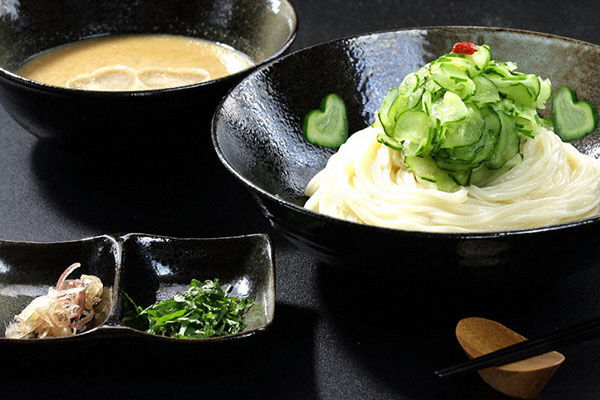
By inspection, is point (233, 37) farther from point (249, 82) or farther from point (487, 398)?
point (487, 398)

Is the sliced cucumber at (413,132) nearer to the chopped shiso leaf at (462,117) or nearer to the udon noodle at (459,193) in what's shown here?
the chopped shiso leaf at (462,117)

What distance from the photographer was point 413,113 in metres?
3.01

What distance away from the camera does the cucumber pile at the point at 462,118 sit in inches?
115

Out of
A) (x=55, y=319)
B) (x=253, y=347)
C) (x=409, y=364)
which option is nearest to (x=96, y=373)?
(x=55, y=319)

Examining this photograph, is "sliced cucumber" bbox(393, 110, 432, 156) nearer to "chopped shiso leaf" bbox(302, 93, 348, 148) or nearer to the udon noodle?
the udon noodle

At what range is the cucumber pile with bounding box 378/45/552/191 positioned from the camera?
2930 mm

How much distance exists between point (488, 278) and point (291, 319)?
2.34 feet

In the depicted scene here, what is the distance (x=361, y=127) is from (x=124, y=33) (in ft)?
5.52

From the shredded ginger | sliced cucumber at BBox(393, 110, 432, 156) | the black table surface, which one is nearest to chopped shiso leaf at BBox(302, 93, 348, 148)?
the black table surface

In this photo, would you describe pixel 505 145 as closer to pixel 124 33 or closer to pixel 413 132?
pixel 413 132

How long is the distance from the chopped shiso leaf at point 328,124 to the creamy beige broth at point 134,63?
729mm

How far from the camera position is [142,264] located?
307 centimetres

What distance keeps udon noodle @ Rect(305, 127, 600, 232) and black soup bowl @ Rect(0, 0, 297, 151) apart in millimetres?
652

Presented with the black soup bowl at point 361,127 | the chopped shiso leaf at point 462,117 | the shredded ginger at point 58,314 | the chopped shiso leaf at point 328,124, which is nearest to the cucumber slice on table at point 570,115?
the black soup bowl at point 361,127
